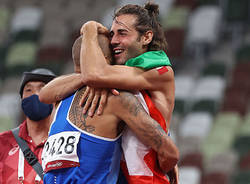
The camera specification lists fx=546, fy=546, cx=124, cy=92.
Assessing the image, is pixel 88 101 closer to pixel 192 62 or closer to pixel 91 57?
pixel 91 57

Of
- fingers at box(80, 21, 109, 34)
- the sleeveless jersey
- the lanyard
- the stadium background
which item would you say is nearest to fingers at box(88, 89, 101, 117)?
the sleeveless jersey

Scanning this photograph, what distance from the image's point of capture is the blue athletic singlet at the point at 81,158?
348 cm

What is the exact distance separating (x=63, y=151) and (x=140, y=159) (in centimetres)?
51

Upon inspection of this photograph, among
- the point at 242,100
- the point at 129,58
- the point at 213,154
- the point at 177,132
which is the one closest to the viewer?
the point at 129,58

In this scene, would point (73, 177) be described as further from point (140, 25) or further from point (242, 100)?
point (242, 100)

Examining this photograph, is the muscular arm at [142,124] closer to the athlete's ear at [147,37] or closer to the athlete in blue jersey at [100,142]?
the athlete in blue jersey at [100,142]

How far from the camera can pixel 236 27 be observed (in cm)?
1723

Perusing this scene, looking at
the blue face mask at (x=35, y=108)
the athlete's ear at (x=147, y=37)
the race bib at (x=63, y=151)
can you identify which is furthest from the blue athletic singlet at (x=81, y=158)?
the blue face mask at (x=35, y=108)

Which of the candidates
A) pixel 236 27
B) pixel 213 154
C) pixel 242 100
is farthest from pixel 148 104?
pixel 236 27

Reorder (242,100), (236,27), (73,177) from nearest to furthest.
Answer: (73,177), (242,100), (236,27)

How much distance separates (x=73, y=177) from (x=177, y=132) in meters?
9.85

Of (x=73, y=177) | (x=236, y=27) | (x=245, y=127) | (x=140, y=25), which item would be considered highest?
(x=140, y=25)

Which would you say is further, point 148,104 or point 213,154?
point 213,154

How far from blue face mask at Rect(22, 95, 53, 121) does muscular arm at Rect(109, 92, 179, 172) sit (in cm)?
154
